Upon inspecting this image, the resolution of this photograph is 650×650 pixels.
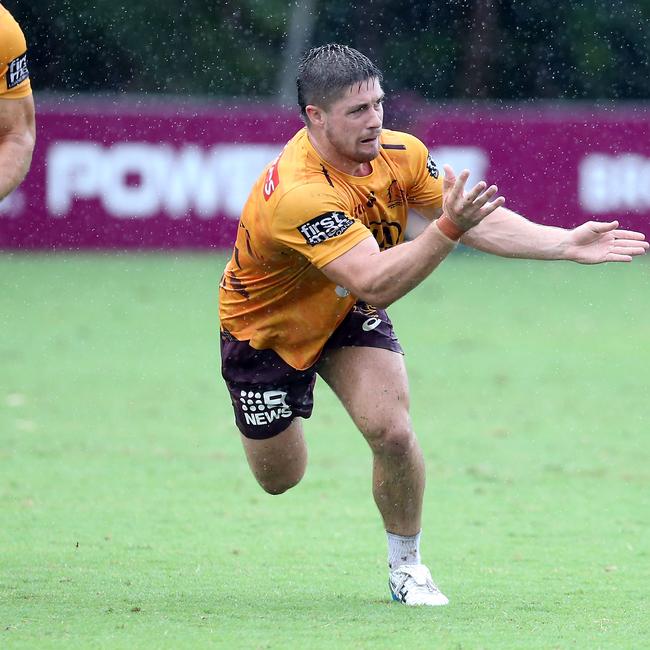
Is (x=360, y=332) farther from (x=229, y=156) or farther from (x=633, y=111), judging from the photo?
(x=633, y=111)

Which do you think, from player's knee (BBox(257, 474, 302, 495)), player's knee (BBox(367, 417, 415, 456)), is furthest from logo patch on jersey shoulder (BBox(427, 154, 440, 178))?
player's knee (BBox(257, 474, 302, 495))

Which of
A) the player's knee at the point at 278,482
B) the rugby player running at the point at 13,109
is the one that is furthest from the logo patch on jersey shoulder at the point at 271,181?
the player's knee at the point at 278,482

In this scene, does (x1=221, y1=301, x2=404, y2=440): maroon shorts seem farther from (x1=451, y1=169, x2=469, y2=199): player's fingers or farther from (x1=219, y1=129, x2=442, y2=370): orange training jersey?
(x1=451, y1=169, x2=469, y2=199): player's fingers

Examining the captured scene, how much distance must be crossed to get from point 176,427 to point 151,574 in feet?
12.9

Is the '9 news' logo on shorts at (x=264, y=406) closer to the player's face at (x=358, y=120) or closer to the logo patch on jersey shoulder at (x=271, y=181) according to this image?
the logo patch on jersey shoulder at (x=271, y=181)

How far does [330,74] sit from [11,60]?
150 centimetres

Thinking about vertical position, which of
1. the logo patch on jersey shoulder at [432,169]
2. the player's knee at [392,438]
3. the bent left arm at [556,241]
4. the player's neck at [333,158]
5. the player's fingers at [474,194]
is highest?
the player's fingers at [474,194]

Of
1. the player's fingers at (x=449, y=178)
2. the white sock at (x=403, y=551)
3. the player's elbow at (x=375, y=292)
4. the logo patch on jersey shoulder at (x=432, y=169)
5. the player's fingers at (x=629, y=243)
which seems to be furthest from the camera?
the logo patch on jersey shoulder at (x=432, y=169)

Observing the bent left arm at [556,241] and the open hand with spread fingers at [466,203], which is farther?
the bent left arm at [556,241]

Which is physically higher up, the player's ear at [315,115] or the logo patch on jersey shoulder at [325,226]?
the player's ear at [315,115]

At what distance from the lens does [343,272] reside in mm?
5586

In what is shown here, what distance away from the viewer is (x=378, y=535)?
755cm

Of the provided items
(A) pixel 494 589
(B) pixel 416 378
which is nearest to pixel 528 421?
(B) pixel 416 378

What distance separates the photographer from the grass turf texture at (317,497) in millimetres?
5656
